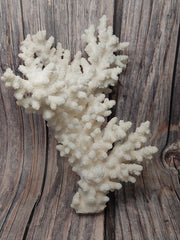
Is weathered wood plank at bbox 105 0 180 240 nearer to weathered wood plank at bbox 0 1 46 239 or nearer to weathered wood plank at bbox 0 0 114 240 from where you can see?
weathered wood plank at bbox 0 0 114 240

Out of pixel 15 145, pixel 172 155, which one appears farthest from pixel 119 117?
pixel 15 145

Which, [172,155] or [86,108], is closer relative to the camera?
[86,108]

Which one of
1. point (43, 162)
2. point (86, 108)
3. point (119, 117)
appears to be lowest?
point (43, 162)

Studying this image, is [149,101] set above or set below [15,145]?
above

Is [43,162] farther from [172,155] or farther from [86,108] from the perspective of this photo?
[172,155]

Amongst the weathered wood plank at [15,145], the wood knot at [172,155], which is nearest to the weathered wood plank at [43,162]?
the weathered wood plank at [15,145]

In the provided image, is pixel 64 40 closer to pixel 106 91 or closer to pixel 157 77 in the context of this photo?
pixel 106 91

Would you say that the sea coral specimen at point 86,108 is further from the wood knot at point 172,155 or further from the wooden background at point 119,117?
the wood knot at point 172,155
